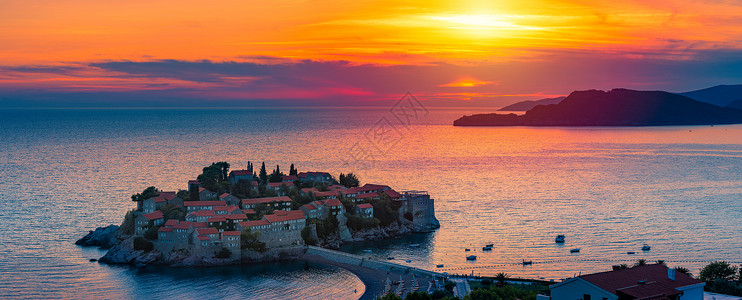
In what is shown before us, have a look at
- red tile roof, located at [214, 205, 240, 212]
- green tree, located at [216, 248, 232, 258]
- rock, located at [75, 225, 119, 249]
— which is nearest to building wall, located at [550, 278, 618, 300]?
green tree, located at [216, 248, 232, 258]

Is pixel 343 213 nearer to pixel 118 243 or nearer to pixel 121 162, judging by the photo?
pixel 118 243

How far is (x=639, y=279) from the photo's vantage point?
32031 mm

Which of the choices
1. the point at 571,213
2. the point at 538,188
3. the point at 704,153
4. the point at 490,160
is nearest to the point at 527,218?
the point at 571,213

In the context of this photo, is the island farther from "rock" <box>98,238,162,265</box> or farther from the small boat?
the small boat

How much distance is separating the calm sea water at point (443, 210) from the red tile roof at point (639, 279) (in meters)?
24.3

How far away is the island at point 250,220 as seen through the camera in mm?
63094

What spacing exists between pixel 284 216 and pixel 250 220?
3.08m

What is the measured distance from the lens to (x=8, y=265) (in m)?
61.2

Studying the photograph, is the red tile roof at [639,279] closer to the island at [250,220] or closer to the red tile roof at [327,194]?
the island at [250,220]

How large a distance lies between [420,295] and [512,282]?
11.9 meters

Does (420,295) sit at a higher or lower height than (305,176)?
lower

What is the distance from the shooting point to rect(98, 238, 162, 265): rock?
62.8 meters

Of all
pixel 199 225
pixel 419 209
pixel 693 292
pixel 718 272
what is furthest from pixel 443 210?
pixel 693 292

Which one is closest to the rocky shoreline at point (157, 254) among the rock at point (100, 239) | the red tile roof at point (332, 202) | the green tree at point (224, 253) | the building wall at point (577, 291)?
the rock at point (100, 239)
